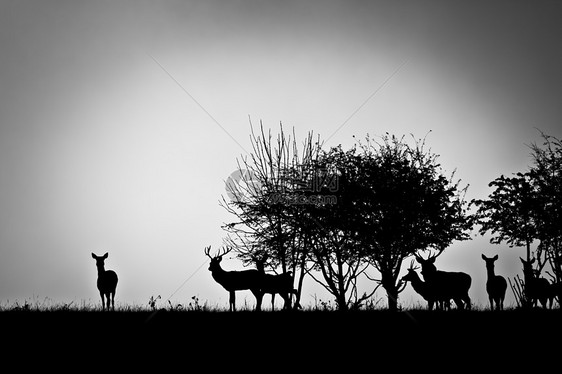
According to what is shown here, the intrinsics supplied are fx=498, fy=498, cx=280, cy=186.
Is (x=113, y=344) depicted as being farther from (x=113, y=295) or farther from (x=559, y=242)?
(x=559, y=242)

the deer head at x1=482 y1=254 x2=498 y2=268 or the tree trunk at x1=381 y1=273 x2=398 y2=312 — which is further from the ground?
the deer head at x1=482 y1=254 x2=498 y2=268

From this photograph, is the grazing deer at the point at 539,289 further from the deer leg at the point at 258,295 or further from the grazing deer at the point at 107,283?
the grazing deer at the point at 107,283

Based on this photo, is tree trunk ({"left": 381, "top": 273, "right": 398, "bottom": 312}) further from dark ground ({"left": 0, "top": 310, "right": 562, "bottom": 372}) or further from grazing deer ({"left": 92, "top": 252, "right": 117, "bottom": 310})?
dark ground ({"left": 0, "top": 310, "right": 562, "bottom": 372})

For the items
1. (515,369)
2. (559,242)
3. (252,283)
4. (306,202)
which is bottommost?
(515,369)

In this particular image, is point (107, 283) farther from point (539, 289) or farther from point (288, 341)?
point (539, 289)

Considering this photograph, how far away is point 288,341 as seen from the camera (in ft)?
31.0

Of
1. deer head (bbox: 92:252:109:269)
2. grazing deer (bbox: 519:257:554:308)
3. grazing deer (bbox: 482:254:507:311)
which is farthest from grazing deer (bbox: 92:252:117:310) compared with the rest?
Answer: grazing deer (bbox: 519:257:554:308)

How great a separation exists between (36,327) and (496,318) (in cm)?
1074

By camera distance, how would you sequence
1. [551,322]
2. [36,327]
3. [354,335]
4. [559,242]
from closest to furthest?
[354,335]
[36,327]
[551,322]
[559,242]

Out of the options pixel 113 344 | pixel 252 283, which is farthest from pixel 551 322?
pixel 252 283

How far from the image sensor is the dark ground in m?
8.17

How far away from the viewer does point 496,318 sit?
12305 millimetres
